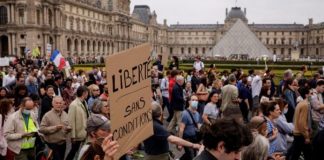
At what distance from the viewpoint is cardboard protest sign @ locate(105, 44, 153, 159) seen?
399 centimetres

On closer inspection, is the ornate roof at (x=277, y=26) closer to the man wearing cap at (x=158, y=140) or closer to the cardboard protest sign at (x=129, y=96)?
the man wearing cap at (x=158, y=140)

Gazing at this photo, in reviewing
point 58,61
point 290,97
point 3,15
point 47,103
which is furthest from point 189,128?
point 3,15

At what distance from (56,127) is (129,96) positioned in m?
3.46

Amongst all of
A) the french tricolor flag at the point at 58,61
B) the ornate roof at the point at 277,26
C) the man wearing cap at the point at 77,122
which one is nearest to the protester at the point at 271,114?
the man wearing cap at the point at 77,122

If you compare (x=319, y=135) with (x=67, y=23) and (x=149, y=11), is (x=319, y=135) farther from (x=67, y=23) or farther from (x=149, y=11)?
(x=149, y=11)

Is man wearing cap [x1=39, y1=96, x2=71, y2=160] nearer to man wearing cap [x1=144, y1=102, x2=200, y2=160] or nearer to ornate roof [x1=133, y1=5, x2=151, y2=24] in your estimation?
man wearing cap [x1=144, y1=102, x2=200, y2=160]

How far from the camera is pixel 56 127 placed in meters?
7.38

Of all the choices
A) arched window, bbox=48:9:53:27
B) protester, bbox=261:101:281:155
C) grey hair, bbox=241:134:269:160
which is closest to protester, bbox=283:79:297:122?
protester, bbox=261:101:281:155

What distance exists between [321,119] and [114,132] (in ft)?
18.7

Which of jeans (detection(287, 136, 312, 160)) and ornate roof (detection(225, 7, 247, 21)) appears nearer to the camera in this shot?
jeans (detection(287, 136, 312, 160))

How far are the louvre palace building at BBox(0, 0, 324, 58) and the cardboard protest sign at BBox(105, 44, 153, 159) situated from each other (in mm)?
19767

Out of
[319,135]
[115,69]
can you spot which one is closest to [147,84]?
[115,69]

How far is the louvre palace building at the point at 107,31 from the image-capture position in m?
56.7

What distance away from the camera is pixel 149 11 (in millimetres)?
127625
